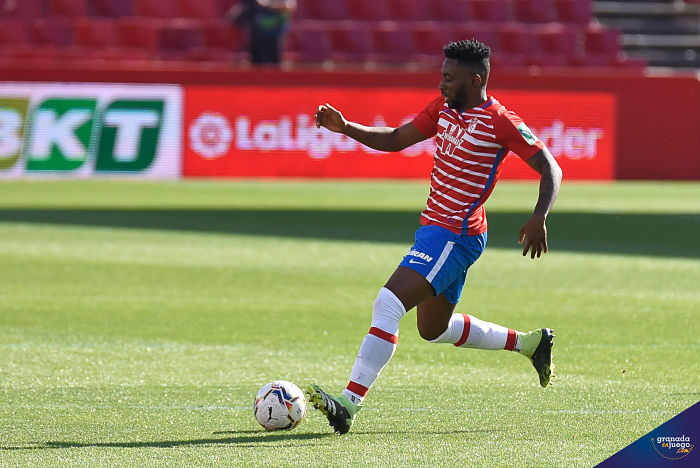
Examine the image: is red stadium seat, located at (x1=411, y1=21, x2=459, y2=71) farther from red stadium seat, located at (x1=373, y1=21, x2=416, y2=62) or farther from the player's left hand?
the player's left hand

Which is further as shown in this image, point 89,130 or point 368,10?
point 368,10

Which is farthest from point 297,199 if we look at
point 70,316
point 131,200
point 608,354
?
point 608,354

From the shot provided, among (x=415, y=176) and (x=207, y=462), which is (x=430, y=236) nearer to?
(x=207, y=462)

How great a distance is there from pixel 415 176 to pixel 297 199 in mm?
4606

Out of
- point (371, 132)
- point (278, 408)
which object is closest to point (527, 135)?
point (371, 132)

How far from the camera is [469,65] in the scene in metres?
6.77

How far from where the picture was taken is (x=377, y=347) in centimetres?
651

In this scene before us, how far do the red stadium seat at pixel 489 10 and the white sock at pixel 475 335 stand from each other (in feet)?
80.4

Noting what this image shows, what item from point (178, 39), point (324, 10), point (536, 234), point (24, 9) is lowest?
point (536, 234)

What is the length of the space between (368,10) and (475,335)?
2405cm

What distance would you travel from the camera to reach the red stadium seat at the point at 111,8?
28609mm

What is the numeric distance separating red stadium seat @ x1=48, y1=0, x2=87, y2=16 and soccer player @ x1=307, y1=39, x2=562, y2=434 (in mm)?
22254

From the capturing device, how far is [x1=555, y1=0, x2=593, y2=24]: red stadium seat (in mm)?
32062

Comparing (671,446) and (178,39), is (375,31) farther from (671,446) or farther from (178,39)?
(671,446)
